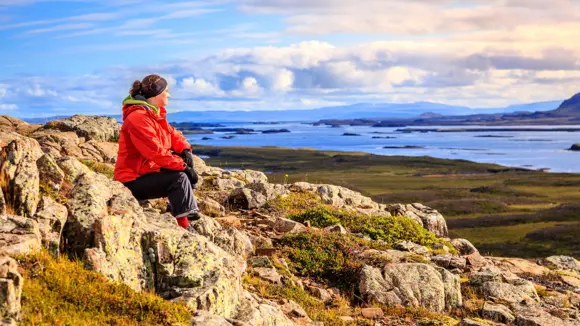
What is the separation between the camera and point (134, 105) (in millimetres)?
12398

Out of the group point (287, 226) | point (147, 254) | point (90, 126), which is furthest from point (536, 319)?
point (90, 126)

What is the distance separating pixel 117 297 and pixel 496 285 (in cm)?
1133

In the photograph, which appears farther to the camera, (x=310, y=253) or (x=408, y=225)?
(x=408, y=225)

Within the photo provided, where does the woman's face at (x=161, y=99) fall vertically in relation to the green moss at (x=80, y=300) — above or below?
above

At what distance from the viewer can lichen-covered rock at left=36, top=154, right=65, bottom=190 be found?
1166cm

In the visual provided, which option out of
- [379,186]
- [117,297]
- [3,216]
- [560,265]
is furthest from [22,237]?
[379,186]

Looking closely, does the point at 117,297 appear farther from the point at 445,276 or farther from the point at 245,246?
the point at 445,276

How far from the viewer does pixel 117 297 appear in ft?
28.9

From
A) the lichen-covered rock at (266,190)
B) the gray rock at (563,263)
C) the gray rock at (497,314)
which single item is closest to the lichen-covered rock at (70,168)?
the gray rock at (497,314)

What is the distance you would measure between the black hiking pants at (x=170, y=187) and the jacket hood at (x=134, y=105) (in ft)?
4.34

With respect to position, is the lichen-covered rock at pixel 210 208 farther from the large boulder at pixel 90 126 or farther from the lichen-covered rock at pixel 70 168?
the large boulder at pixel 90 126

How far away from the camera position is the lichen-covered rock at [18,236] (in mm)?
8764

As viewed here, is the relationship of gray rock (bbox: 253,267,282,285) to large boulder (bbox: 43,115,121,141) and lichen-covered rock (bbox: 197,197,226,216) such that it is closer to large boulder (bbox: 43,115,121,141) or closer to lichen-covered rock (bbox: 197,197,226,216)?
lichen-covered rock (bbox: 197,197,226,216)

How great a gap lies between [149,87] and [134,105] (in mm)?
461
